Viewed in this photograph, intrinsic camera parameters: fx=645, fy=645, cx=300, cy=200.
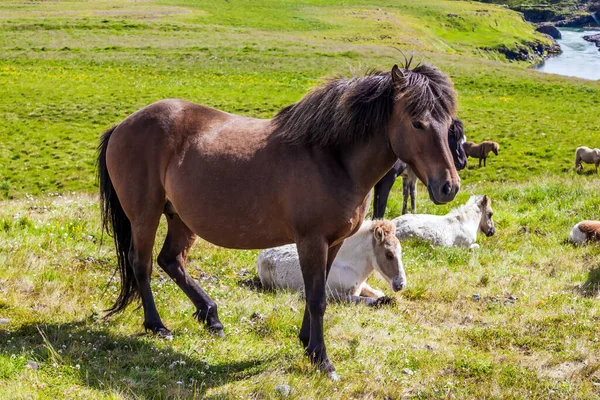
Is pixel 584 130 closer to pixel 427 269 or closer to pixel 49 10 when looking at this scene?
pixel 427 269

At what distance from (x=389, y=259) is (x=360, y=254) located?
67 cm

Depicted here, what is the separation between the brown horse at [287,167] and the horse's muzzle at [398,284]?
2074 mm

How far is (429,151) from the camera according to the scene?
5.58 m

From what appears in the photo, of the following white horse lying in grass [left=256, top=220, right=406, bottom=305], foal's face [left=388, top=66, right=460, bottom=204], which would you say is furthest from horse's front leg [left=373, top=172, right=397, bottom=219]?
foal's face [left=388, top=66, right=460, bottom=204]

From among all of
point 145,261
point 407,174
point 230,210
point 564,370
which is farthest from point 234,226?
point 407,174

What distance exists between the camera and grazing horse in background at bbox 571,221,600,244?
442 inches

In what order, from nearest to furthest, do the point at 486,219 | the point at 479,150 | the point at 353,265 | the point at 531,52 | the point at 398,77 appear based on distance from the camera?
the point at 398,77, the point at 353,265, the point at 486,219, the point at 479,150, the point at 531,52

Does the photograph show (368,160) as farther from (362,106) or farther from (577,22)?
(577,22)

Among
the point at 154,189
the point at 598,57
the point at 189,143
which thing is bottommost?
the point at 598,57

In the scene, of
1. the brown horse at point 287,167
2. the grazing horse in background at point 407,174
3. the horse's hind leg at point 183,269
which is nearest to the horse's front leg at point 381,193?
the grazing horse in background at point 407,174

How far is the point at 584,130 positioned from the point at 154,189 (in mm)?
31098

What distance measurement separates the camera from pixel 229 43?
6488 centimetres

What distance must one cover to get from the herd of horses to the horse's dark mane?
0.03 feet

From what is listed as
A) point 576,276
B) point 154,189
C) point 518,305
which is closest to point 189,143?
point 154,189
